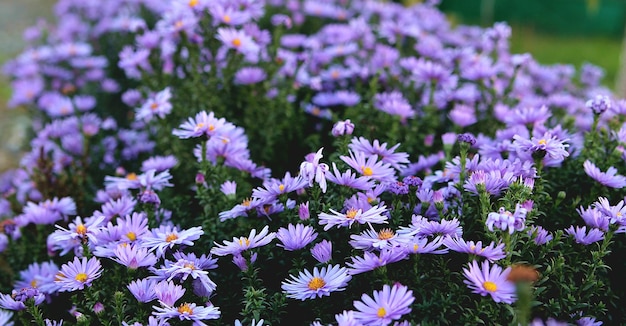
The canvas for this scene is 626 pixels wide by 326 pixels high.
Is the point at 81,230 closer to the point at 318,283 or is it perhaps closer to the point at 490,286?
the point at 318,283

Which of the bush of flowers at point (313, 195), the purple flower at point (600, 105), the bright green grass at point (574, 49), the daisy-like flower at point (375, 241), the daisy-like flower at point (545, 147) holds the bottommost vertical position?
the bright green grass at point (574, 49)

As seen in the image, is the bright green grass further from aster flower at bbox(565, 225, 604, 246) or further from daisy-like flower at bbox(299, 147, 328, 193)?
daisy-like flower at bbox(299, 147, 328, 193)

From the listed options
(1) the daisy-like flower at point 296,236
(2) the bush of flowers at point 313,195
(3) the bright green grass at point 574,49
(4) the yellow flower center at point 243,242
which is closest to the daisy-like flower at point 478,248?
(2) the bush of flowers at point 313,195

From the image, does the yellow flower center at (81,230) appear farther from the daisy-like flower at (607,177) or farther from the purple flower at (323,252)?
the daisy-like flower at (607,177)

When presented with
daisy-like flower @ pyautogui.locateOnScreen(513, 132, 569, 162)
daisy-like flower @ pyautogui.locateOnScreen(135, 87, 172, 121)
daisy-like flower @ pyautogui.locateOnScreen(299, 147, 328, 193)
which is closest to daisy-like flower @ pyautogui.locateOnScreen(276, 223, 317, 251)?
daisy-like flower @ pyautogui.locateOnScreen(299, 147, 328, 193)

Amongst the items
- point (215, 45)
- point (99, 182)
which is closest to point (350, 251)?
point (215, 45)

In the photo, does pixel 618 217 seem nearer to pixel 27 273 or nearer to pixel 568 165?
pixel 568 165
